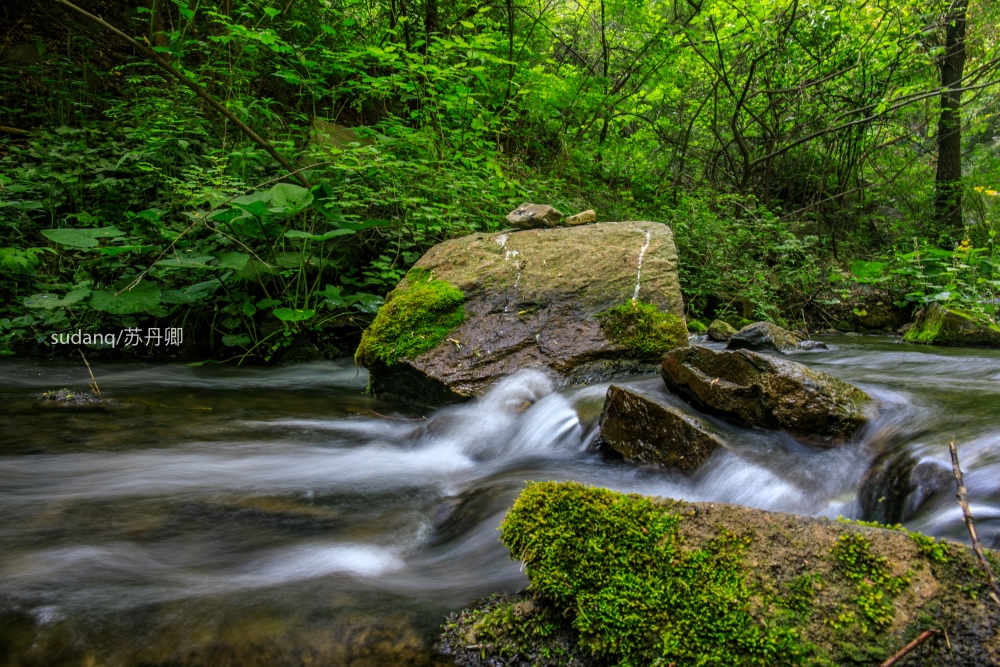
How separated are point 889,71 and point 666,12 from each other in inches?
152

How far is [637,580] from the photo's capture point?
1.31 meters

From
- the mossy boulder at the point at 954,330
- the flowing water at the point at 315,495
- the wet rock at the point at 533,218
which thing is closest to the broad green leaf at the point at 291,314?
the flowing water at the point at 315,495

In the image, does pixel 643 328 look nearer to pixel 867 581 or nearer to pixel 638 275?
pixel 638 275

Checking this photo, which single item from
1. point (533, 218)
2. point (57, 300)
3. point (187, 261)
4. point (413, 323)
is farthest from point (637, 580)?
point (57, 300)

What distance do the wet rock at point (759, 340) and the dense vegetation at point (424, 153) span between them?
135cm

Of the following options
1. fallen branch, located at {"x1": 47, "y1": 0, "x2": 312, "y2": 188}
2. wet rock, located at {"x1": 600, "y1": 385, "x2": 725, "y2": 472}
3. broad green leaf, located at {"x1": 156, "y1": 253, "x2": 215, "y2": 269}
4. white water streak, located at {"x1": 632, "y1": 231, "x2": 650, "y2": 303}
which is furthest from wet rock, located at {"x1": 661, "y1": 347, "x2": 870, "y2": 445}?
broad green leaf, located at {"x1": 156, "y1": 253, "x2": 215, "y2": 269}

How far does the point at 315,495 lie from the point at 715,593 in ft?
6.75

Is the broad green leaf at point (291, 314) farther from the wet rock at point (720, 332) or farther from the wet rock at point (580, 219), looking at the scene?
the wet rock at point (720, 332)

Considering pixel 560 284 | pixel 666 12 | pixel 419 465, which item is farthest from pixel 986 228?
pixel 419 465

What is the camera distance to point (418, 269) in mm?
5121

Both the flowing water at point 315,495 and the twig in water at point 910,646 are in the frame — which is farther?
the flowing water at point 315,495

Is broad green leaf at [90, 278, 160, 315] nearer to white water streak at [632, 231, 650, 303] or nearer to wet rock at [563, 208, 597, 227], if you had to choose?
wet rock at [563, 208, 597, 227]

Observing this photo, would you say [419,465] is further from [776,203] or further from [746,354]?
[776,203]

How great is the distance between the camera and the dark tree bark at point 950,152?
1045cm
